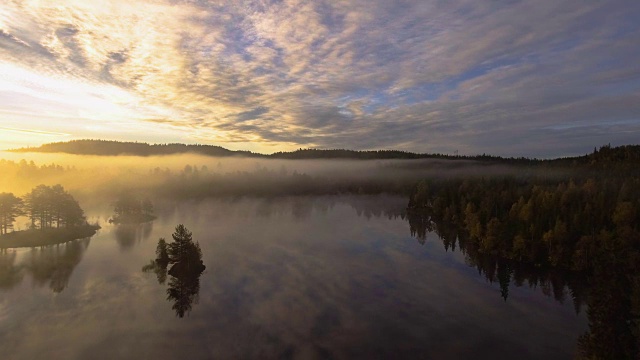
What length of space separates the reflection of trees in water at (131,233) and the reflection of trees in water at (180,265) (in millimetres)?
20189

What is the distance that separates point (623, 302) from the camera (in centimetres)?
Result: 3109

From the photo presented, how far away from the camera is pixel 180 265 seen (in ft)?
227

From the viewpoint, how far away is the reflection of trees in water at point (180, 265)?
6169 cm

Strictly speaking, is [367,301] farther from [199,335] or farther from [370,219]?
[370,219]

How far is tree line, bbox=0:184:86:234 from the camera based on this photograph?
82250 millimetres

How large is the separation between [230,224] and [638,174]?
539ft

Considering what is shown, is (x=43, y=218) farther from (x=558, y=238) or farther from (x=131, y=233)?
(x=558, y=238)

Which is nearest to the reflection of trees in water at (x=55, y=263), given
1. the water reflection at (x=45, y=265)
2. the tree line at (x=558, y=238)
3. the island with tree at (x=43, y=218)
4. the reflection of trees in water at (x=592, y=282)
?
the water reflection at (x=45, y=265)

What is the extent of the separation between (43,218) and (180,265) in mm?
50476

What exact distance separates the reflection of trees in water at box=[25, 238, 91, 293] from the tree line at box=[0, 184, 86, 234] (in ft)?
31.0

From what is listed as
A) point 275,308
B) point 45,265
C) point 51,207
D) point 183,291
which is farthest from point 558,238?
point 51,207

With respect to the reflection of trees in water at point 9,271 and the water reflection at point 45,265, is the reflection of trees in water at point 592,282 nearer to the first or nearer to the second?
the water reflection at point 45,265

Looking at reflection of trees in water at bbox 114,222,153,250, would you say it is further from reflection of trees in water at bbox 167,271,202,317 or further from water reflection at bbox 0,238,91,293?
reflection of trees in water at bbox 167,271,202,317

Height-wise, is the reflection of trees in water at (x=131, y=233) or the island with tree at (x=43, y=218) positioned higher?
the island with tree at (x=43, y=218)
